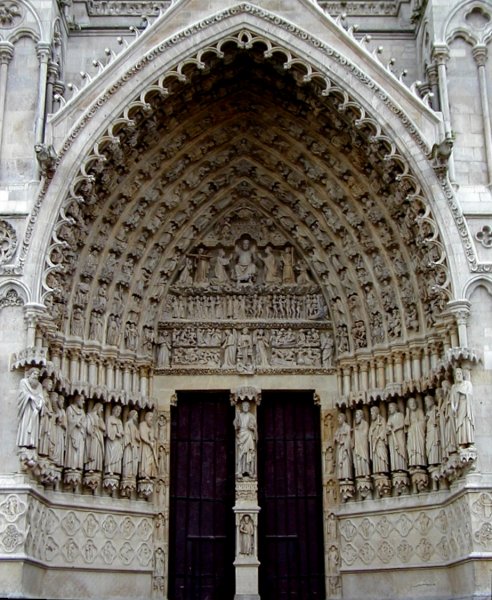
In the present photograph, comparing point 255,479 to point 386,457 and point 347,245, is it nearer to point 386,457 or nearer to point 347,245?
point 386,457

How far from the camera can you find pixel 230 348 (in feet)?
44.2

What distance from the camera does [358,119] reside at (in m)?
12.4

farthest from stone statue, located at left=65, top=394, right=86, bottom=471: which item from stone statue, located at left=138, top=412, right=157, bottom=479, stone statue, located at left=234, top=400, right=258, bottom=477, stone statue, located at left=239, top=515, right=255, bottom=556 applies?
stone statue, located at left=239, top=515, right=255, bottom=556

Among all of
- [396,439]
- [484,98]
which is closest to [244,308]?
[396,439]

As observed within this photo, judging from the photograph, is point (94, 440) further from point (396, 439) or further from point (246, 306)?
point (396, 439)

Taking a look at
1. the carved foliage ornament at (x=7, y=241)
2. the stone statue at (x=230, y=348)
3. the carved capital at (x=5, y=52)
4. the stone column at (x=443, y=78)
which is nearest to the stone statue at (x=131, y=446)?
the stone statue at (x=230, y=348)

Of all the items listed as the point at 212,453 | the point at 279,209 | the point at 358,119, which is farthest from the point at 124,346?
the point at 358,119

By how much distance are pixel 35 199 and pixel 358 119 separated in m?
4.18

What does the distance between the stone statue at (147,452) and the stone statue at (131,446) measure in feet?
0.24

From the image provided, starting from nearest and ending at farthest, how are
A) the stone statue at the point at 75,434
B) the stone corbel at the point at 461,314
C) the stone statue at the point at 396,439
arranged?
the stone corbel at the point at 461,314
the stone statue at the point at 75,434
the stone statue at the point at 396,439

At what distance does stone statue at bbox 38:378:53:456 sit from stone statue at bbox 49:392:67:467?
→ 0.48 feet

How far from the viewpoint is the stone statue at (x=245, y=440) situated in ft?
42.0

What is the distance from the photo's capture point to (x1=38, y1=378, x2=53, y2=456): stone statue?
436 inches

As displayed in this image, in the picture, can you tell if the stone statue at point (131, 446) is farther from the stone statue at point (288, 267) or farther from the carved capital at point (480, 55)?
the carved capital at point (480, 55)
